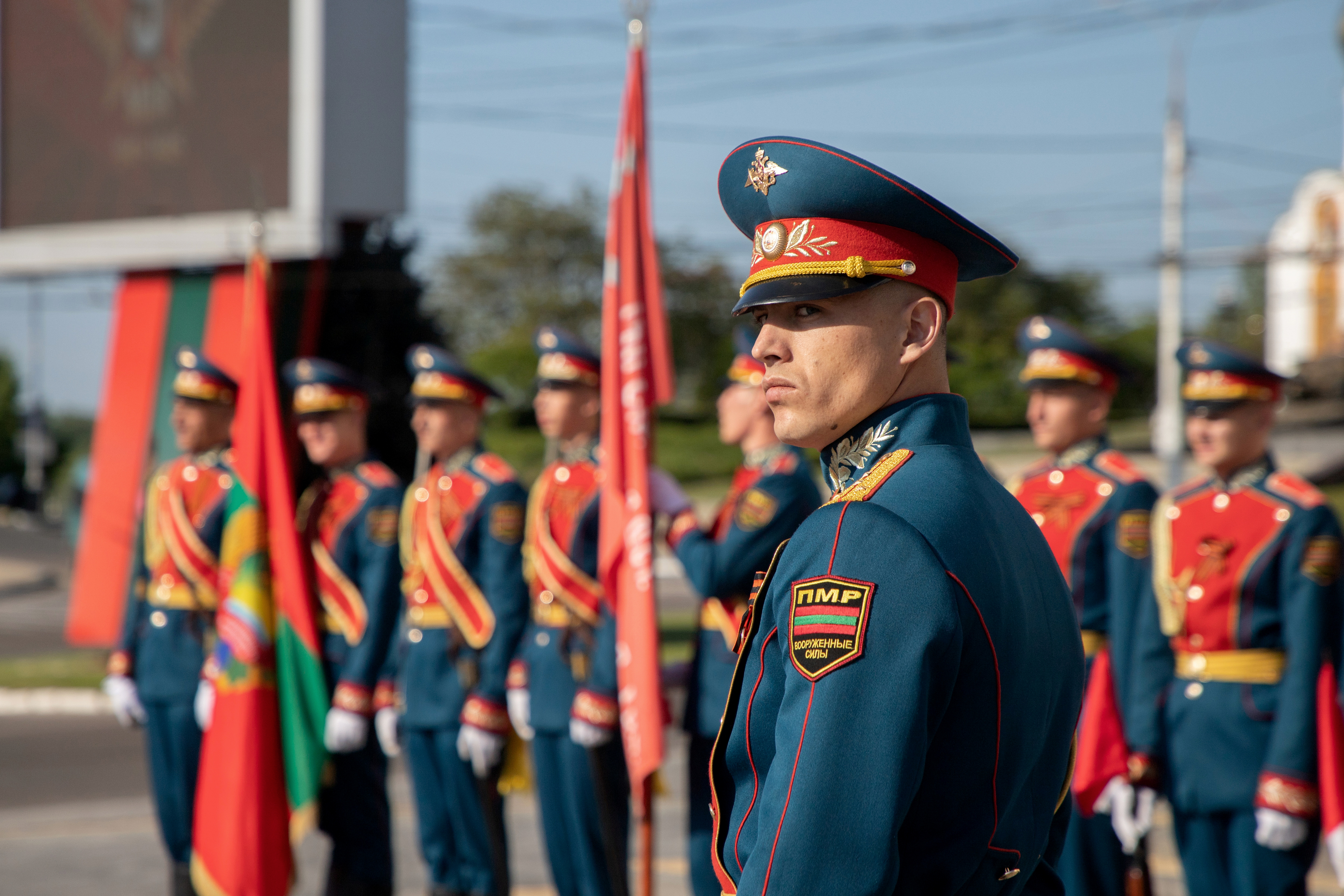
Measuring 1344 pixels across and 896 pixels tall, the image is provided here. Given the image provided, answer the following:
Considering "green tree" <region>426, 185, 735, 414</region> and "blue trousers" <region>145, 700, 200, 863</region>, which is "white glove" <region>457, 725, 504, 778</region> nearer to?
"blue trousers" <region>145, 700, 200, 863</region>

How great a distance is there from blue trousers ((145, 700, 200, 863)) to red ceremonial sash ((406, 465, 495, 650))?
1008mm

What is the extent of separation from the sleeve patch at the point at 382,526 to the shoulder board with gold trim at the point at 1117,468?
263cm

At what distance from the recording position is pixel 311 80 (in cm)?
1255

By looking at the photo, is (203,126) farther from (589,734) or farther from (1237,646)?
(1237,646)

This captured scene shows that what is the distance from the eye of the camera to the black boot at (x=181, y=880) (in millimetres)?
5109

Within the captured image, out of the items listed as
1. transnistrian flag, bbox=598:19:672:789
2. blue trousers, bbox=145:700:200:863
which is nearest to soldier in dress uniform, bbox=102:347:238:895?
blue trousers, bbox=145:700:200:863

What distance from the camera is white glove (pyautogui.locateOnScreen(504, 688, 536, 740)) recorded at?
5.14m

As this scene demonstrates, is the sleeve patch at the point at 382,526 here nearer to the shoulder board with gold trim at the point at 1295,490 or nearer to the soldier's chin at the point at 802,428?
the shoulder board with gold trim at the point at 1295,490

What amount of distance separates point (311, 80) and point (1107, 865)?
10.4m

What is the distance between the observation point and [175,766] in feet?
17.4

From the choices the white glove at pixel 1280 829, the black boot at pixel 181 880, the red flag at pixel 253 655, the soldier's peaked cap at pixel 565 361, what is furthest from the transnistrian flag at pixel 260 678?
the white glove at pixel 1280 829

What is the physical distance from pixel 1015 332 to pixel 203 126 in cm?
3143

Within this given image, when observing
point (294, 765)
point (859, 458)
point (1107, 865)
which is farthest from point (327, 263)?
point (859, 458)

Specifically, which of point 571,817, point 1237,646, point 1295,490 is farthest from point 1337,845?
point 571,817
